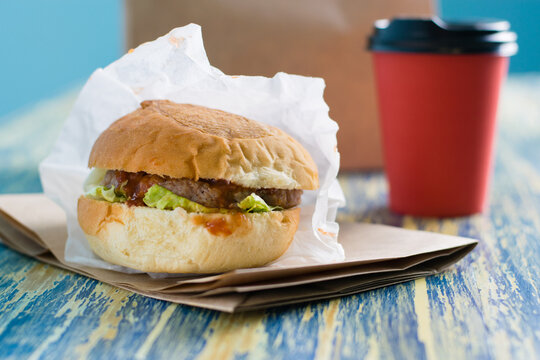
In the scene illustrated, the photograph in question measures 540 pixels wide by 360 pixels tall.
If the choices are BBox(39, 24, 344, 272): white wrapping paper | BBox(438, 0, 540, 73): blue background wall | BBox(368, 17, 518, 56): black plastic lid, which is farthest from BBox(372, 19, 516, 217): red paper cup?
BBox(438, 0, 540, 73): blue background wall

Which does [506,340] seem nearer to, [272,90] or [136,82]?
[272,90]

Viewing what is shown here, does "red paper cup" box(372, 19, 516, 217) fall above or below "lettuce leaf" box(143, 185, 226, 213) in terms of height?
below

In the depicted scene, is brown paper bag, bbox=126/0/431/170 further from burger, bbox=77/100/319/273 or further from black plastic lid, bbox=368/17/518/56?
burger, bbox=77/100/319/273

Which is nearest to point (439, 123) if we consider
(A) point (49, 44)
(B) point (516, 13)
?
(A) point (49, 44)

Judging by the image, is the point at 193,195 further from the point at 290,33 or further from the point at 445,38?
the point at 290,33

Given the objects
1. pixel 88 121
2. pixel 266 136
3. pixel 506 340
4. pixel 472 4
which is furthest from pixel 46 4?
pixel 506 340

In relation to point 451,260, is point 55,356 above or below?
above

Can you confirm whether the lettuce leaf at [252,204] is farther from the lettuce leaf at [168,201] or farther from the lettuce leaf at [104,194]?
the lettuce leaf at [104,194]

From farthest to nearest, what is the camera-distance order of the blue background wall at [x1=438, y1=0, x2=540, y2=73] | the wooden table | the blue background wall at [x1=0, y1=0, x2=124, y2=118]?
the blue background wall at [x1=438, y1=0, x2=540, y2=73]
the blue background wall at [x1=0, y1=0, x2=124, y2=118]
the wooden table
